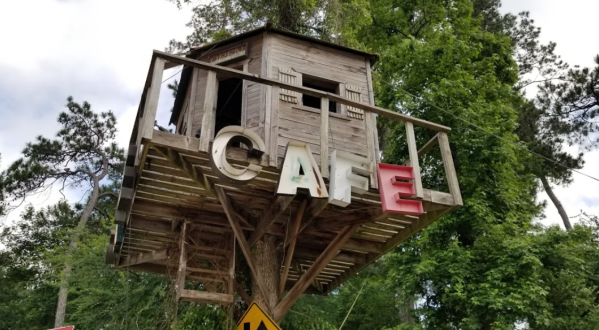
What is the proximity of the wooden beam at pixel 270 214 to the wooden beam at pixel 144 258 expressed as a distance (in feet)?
4.94

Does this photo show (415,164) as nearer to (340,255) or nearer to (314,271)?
(314,271)

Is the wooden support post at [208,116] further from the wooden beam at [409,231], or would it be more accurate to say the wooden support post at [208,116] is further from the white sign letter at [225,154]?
the wooden beam at [409,231]

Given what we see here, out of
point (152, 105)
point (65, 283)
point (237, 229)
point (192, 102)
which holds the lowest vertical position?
point (237, 229)

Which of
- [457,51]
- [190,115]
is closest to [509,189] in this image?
[457,51]

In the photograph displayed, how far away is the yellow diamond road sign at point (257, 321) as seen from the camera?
205 inches

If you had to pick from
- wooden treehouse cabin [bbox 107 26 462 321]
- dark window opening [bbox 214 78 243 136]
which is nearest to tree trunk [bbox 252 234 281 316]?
wooden treehouse cabin [bbox 107 26 462 321]

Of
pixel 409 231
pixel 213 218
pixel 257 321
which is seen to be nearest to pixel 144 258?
pixel 213 218

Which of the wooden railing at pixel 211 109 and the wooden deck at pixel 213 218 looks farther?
the wooden deck at pixel 213 218

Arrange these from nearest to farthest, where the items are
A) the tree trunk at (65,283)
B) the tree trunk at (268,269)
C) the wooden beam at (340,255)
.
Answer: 1. the tree trunk at (268,269)
2. the wooden beam at (340,255)
3. the tree trunk at (65,283)

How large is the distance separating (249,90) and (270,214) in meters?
1.99

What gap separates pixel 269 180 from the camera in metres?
6.04

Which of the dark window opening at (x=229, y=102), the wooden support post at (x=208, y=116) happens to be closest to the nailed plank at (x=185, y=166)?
the wooden support post at (x=208, y=116)

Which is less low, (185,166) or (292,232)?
(185,166)

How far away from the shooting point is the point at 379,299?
59.0 ft
